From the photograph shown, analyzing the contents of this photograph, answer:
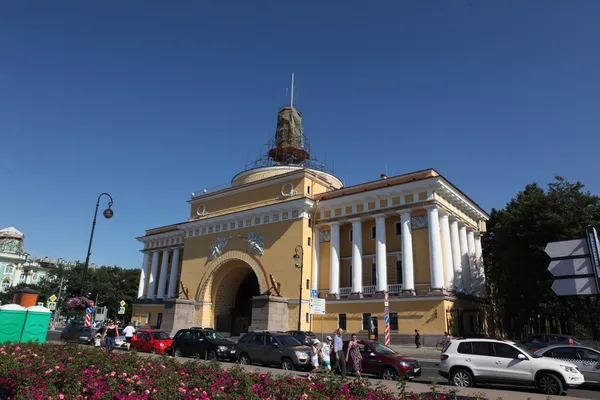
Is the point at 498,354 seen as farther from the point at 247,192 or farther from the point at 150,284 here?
the point at 150,284

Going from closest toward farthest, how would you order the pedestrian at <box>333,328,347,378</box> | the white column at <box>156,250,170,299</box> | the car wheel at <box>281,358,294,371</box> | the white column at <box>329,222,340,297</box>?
the pedestrian at <box>333,328,347,378</box> → the car wheel at <box>281,358,294,371</box> → the white column at <box>329,222,340,297</box> → the white column at <box>156,250,170,299</box>

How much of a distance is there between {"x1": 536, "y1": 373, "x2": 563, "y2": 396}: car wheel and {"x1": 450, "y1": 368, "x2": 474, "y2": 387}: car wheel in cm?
192

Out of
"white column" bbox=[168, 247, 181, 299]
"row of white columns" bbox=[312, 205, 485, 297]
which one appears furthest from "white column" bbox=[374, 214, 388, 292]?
"white column" bbox=[168, 247, 181, 299]

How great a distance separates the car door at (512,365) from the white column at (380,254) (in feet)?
55.7

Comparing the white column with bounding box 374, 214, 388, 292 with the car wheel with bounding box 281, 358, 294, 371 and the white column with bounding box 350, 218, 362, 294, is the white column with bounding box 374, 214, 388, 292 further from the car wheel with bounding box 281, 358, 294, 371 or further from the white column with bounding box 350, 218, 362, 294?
the car wheel with bounding box 281, 358, 294, 371

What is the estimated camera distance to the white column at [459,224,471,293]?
109 feet

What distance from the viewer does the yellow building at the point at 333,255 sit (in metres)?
30.1

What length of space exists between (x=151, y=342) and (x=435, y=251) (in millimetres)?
19020

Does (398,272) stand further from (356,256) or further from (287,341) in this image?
(287,341)

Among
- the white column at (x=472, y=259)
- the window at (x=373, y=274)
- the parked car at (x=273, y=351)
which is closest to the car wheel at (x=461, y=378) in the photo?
the parked car at (x=273, y=351)

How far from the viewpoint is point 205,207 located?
43.4 m

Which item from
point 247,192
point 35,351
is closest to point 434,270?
point 247,192

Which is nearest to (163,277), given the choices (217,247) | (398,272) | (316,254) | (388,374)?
(217,247)

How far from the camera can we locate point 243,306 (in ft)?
138
